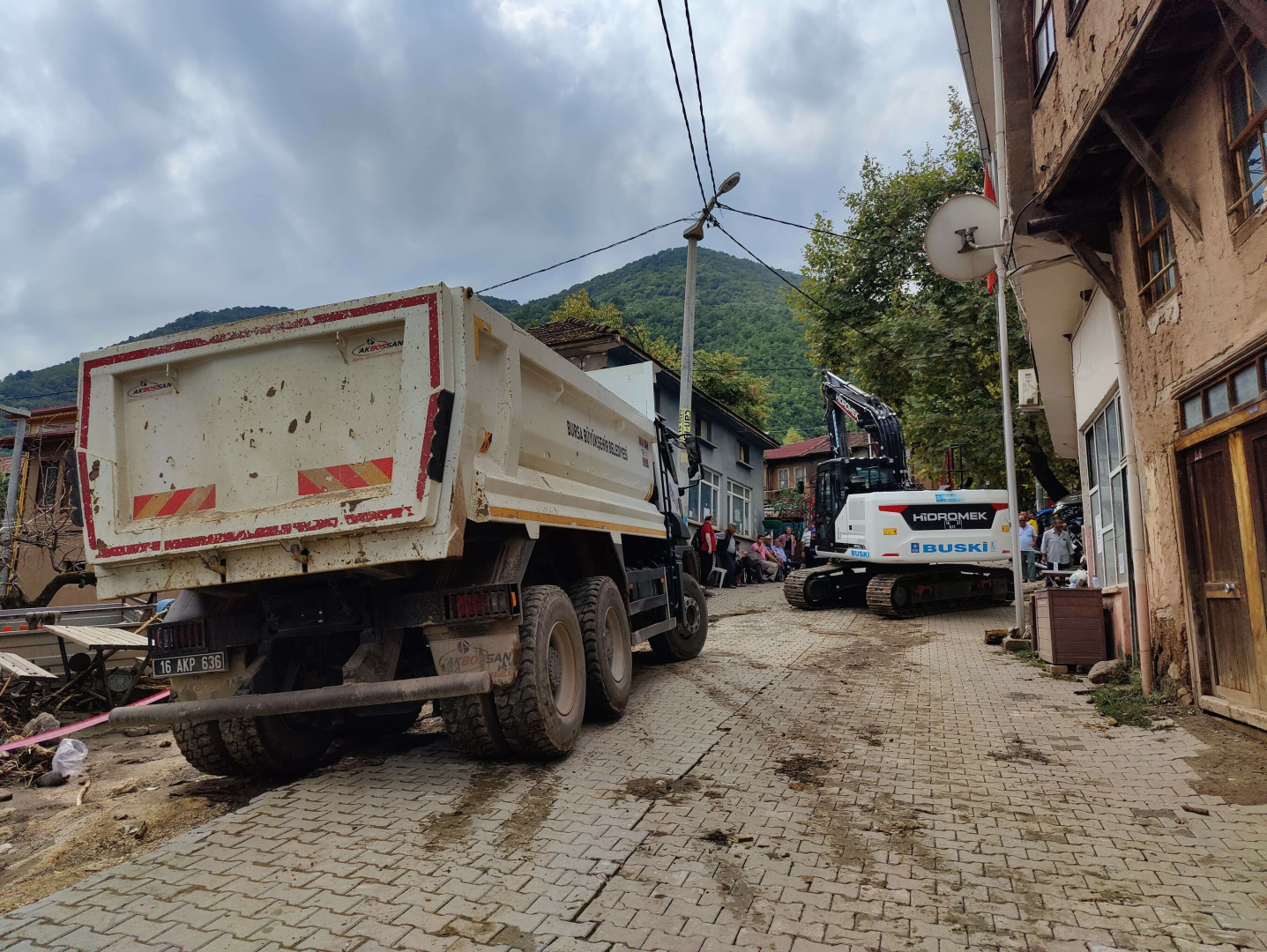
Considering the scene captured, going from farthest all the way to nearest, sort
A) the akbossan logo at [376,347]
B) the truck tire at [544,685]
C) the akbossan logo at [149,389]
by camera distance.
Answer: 1. the akbossan logo at [149,389]
2. the truck tire at [544,685]
3. the akbossan logo at [376,347]

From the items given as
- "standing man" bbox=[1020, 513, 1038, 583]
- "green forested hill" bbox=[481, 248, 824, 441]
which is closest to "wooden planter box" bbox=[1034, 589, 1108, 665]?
"standing man" bbox=[1020, 513, 1038, 583]

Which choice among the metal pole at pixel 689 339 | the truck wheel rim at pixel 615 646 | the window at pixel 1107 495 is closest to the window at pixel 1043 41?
the window at pixel 1107 495

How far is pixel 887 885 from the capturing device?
3098 mm

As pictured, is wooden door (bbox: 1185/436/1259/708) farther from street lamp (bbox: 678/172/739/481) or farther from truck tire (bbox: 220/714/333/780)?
street lamp (bbox: 678/172/739/481)

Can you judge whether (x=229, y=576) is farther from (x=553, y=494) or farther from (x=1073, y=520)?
(x=1073, y=520)

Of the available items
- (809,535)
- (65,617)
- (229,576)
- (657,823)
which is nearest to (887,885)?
(657,823)

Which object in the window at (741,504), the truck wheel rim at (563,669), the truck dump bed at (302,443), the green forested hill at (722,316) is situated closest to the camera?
the truck dump bed at (302,443)

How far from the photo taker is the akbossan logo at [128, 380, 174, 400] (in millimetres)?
4582

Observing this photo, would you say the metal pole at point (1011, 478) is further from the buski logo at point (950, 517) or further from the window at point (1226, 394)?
the window at point (1226, 394)

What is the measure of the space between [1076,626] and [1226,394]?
329cm

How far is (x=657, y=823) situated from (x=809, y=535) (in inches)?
458

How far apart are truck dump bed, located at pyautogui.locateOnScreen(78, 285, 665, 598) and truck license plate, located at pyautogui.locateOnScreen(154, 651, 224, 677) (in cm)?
46

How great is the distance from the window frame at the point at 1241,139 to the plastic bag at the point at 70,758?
856 centimetres

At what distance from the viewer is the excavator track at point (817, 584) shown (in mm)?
13945
